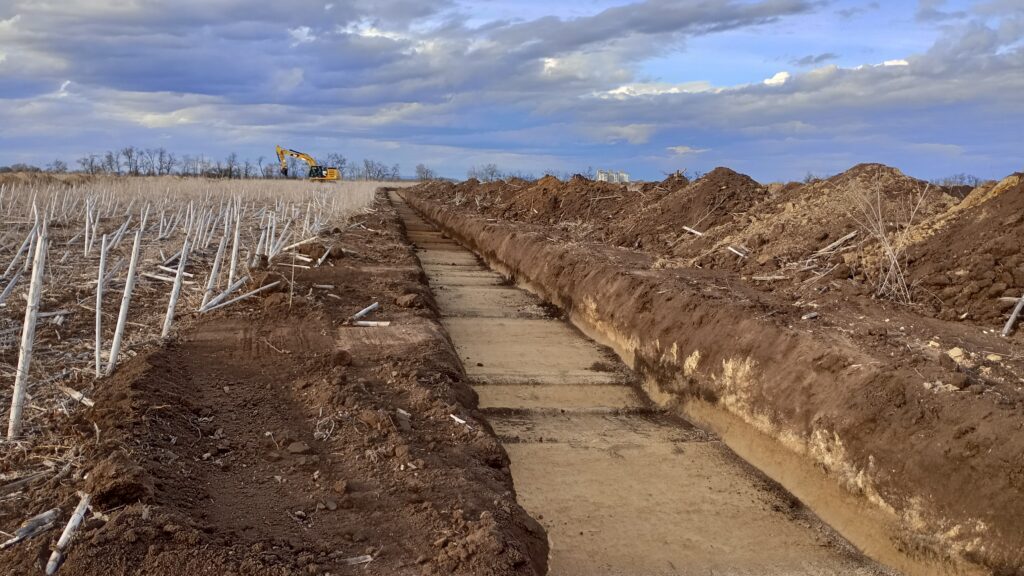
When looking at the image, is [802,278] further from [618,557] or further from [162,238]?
[162,238]

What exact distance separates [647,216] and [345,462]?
1040 centimetres

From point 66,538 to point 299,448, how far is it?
141cm

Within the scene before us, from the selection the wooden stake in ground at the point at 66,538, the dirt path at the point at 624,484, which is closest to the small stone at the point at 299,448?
the wooden stake in ground at the point at 66,538

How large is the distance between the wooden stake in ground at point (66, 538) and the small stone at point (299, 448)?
1.19m

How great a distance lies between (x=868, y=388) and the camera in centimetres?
431

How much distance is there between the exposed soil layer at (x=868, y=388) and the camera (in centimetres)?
347

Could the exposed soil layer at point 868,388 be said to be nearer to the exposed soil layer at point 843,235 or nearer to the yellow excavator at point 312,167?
the exposed soil layer at point 843,235

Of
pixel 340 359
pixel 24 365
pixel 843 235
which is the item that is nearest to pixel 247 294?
pixel 340 359

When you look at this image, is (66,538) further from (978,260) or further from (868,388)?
(978,260)

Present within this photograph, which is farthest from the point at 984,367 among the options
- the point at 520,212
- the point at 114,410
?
the point at 520,212

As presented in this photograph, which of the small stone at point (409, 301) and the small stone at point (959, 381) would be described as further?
the small stone at point (409, 301)

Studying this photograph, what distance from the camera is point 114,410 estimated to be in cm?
388

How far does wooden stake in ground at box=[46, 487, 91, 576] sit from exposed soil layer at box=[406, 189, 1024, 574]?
12.8 feet

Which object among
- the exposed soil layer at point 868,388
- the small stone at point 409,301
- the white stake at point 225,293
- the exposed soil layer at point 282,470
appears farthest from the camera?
the small stone at point 409,301
